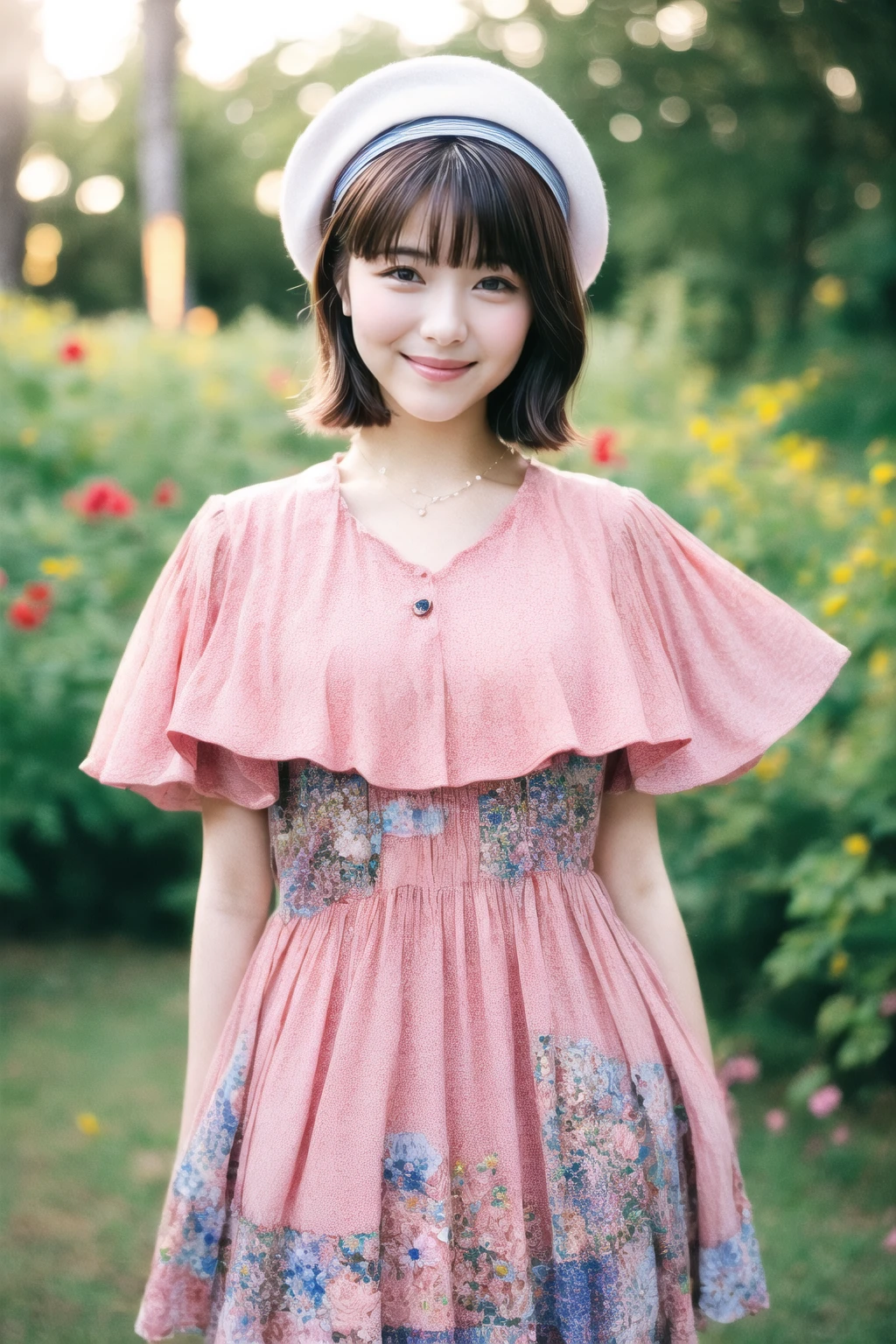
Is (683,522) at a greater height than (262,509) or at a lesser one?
greater

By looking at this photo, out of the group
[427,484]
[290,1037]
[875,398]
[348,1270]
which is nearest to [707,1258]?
[348,1270]

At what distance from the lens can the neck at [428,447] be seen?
5.12 feet

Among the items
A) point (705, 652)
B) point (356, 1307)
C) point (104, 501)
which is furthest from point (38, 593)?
point (356, 1307)

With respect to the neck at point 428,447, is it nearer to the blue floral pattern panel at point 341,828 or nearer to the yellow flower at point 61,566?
the blue floral pattern panel at point 341,828

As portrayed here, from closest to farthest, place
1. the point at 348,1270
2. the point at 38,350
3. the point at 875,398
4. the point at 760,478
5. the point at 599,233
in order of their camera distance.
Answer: the point at 348,1270 → the point at 599,233 → the point at 760,478 → the point at 38,350 → the point at 875,398

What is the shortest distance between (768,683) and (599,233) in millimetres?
591

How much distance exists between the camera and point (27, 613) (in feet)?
10.9

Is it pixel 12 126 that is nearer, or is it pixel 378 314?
pixel 378 314

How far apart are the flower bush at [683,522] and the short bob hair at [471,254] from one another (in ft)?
4.37

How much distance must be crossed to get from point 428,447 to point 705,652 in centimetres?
43

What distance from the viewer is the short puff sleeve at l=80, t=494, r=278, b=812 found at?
4.67 ft

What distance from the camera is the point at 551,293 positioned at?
1456mm

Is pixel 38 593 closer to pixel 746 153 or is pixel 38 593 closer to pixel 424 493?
pixel 424 493

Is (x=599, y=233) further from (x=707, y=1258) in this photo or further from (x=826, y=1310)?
(x=826, y=1310)
